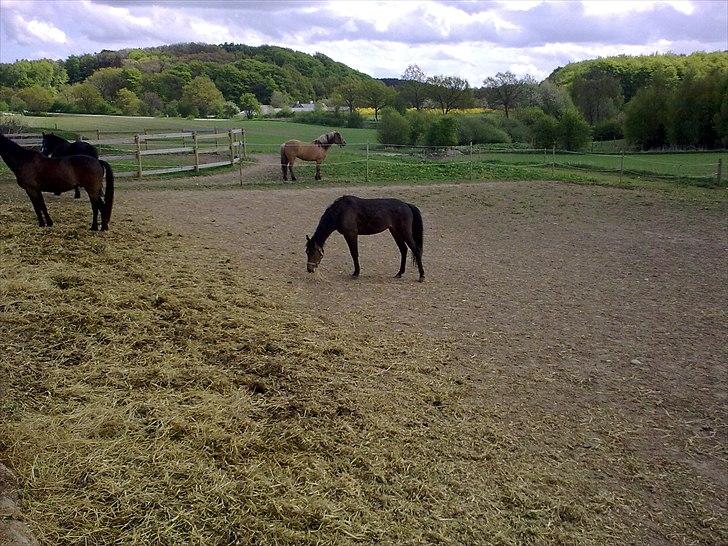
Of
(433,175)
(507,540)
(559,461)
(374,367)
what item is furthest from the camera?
(433,175)

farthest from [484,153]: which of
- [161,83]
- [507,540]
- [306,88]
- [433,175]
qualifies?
[306,88]

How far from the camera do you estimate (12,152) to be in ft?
28.1

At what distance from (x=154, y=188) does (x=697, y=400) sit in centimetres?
1350

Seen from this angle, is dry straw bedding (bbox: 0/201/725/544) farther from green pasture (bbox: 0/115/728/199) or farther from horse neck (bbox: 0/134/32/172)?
green pasture (bbox: 0/115/728/199)

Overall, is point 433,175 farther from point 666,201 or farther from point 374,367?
point 374,367

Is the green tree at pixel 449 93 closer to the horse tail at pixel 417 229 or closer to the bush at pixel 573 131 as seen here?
the bush at pixel 573 131

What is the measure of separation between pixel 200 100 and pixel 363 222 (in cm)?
5510

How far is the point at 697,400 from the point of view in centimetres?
448

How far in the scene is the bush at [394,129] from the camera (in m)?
30.6

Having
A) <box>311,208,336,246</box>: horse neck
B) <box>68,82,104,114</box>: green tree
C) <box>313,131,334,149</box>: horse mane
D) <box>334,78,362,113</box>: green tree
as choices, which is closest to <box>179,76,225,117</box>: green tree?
<box>68,82,104,114</box>: green tree

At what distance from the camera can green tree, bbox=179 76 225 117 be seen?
183 feet

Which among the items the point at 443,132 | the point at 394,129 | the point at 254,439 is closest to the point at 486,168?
the point at 443,132

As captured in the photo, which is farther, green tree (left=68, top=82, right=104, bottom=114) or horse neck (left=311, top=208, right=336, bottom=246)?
green tree (left=68, top=82, right=104, bottom=114)

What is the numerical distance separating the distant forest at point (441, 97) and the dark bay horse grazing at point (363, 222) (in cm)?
2301
